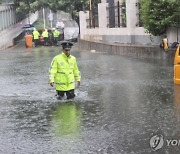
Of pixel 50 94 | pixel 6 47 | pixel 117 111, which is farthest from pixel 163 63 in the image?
pixel 6 47

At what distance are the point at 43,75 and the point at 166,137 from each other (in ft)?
34.6

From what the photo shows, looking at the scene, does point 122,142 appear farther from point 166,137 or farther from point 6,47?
point 6,47

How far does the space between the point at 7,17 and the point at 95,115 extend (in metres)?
36.8

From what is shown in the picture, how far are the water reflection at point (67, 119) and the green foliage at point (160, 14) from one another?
11.0 meters

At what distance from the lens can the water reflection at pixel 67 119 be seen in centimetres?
867

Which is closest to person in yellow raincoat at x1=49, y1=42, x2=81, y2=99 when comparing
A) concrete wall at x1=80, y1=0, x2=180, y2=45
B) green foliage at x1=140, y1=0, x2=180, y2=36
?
green foliage at x1=140, y1=0, x2=180, y2=36

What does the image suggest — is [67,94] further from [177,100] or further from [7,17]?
[7,17]

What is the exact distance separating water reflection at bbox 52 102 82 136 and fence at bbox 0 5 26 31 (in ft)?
102

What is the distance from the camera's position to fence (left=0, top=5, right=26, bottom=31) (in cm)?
4209

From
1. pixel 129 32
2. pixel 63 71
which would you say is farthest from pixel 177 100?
pixel 129 32

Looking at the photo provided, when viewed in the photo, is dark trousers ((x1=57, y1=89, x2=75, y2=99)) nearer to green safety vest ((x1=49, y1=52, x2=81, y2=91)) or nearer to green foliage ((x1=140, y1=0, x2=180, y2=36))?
green safety vest ((x1=49, y1=52, x2=81, y2=91))

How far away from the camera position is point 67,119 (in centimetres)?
971

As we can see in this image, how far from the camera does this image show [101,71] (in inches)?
734

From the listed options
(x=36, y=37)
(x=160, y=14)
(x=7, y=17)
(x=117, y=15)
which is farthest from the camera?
(x=7, y=17)
